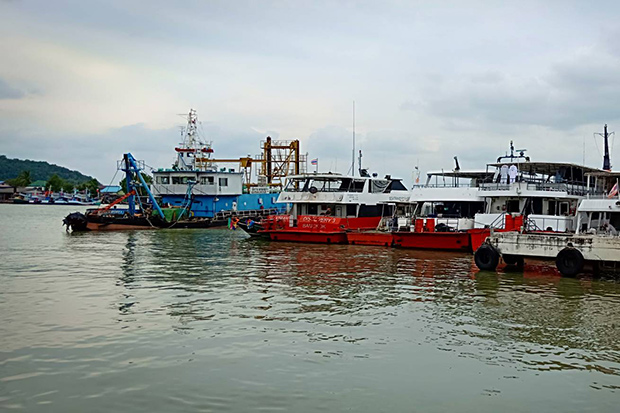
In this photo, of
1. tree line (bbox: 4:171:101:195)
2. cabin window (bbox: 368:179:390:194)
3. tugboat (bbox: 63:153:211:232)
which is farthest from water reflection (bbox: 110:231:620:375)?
tree line (bbox: 4:171:101:195)

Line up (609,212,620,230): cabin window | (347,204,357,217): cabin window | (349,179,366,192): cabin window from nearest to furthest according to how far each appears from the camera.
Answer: (609,212,620,230): cabin window
(347,204,357,217): cabin window
(349,179,366,192): cabin window

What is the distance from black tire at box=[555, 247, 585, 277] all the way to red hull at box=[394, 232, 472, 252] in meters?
7.82

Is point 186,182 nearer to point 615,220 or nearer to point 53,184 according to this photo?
point 615,220

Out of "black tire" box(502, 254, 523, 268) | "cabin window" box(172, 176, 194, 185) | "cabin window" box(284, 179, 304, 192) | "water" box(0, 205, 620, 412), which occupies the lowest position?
"water" box(0, 205, 620, 412)

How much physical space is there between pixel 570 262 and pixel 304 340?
1195 cm

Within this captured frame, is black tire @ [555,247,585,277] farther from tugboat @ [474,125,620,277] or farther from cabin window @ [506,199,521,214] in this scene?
cabin window @ [506,199,521,214]

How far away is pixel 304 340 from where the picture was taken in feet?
36.7

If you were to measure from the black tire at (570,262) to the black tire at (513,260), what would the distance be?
2016mm

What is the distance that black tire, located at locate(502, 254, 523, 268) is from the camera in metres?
21.6

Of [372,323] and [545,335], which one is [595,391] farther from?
[372,323]

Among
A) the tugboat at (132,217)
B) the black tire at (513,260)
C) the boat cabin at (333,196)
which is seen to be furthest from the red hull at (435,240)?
the tugboat at (132,217)

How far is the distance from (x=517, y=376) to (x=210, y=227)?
3858 cm

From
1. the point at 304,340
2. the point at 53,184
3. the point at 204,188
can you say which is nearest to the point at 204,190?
the point at 204,188

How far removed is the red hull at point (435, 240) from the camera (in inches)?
1078
